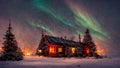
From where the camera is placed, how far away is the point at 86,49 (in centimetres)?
6938

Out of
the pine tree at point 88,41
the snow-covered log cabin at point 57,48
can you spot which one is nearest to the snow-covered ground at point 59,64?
the snow-covered log cabin at point 57,48

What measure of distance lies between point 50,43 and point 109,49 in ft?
130

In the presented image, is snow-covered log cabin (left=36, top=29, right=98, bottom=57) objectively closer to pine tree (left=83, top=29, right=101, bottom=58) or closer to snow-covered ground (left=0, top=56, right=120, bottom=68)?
pine tree (left=83, top=29, right=101, bottom=58)

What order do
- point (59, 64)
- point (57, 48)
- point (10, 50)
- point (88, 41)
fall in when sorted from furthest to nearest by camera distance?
point (88, 41), point (57, 48), point (10, 50), point (59, 64)

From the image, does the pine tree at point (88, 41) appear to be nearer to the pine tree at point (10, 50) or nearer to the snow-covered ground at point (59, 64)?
the pine tree at point (10, 50)

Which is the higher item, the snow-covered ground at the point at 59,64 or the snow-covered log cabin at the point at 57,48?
the snow-covered log cabin at the point at 57,48

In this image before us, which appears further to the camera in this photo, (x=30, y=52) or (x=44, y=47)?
(x=30, y=52)

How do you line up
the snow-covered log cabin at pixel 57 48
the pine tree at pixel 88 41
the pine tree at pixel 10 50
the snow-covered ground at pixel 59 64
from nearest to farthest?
the snow-covered ground at pixel 59 64
the pine tree at pixel 10 50
the snow-covered log cabin at pixel 57 48
the pine tree at pixel 88 41

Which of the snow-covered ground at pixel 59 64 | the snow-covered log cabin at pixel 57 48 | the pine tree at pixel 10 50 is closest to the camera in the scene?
the snow-covered ground at pixel 59 64

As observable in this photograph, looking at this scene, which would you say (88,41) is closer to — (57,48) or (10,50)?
(57,48)

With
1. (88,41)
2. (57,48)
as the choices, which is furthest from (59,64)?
(88,41)

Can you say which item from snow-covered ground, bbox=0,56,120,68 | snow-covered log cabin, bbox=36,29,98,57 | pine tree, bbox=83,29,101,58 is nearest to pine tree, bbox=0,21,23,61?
snow-covered ground, bbox=0,56,120,68

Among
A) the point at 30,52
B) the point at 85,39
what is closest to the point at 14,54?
the point at 30,52

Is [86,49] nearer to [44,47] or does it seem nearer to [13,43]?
[44,47]
